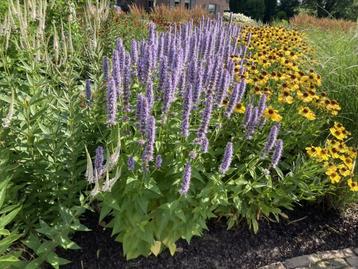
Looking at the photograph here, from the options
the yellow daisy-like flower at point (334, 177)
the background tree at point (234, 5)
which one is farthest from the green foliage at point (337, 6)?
the yellow daisy-like flower at point (334, 177)

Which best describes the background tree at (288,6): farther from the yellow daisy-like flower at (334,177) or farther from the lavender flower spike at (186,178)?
the lavender flower spike at (186,178)

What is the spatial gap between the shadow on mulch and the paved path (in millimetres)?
69

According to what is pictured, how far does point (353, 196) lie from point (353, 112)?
3.93 ft

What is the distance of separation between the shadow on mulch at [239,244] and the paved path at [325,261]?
0.07m

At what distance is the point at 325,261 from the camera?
388 cm

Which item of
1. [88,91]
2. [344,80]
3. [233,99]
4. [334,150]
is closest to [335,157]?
[334,150]

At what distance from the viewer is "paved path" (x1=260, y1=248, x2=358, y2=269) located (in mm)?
3764

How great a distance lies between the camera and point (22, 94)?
3.42 metres

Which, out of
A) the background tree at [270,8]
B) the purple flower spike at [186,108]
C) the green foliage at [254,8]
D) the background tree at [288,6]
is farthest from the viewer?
the background tree at [270,8]

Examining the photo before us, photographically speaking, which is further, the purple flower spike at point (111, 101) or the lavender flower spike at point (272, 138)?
the lavender flower spike at point (272, 138)

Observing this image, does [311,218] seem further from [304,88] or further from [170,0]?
[170,0]

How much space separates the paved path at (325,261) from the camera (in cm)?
376

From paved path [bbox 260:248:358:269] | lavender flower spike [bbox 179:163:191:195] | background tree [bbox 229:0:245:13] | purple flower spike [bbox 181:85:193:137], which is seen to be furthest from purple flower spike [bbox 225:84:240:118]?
background tree [bbox 229:0:245:13]

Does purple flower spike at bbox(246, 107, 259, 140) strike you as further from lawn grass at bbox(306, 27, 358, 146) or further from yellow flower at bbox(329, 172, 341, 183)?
lawn grass at bbox(306, 27, 358, 146)
